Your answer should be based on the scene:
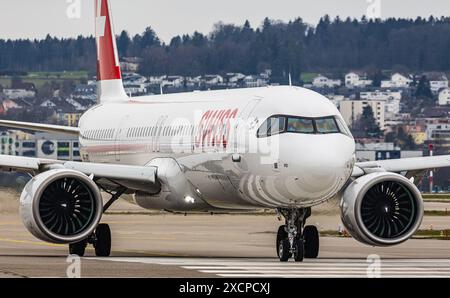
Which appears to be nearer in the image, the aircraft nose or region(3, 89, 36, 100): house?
the aircraft nose

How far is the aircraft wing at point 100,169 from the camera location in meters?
30.7

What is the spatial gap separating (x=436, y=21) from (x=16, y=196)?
103793mm

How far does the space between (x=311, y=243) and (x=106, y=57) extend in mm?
14219

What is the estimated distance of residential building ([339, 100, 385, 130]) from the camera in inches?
5295

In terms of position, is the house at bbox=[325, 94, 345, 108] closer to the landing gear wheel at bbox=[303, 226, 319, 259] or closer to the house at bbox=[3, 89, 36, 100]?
the house at bbox=[3, 89, 36, 100]

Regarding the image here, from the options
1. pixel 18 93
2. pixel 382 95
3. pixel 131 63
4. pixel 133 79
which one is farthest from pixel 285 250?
pixel 382 95

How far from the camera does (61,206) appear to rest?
2908 centimetres

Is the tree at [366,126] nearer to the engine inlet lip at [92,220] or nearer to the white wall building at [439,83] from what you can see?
the white wall building at [439,83]

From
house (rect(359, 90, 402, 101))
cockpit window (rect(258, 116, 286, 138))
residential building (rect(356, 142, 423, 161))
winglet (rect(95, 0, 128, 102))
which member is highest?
winglet (rect(95, 0, 128, 102))

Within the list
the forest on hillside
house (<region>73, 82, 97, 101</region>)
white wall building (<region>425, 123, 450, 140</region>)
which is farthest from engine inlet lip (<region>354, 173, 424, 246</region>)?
white wall building (<region>425, 123, 450, 140</region>)

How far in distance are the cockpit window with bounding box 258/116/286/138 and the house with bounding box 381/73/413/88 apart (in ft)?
364

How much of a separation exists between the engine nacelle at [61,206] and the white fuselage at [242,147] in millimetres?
2953

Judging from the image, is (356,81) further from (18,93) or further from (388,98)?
(18,93)
